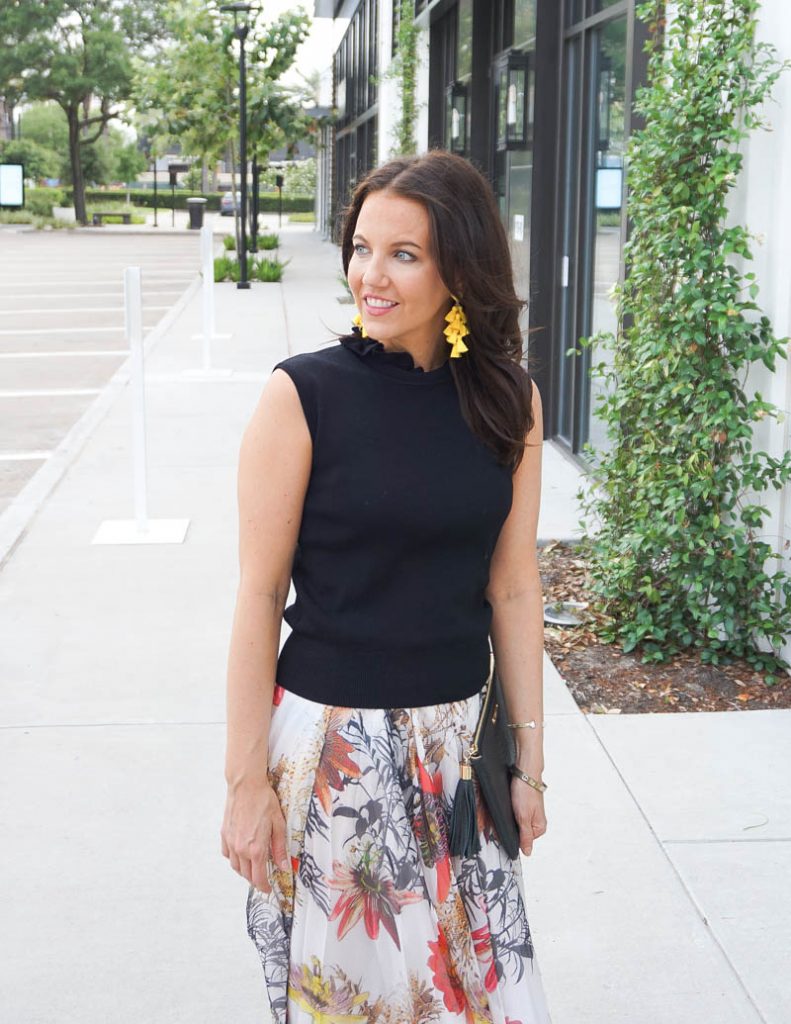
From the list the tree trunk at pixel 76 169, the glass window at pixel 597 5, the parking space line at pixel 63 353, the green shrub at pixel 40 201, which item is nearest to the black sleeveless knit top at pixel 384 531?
the glass window at pixel 597 5

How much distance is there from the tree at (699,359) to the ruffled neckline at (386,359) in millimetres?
2888

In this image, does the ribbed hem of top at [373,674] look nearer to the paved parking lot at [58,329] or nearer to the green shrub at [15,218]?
the paved parking lot at [58,329]

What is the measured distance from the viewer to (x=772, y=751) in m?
4.60

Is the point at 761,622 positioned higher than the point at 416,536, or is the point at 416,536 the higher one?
the point at 416,536

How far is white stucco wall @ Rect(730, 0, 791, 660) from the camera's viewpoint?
489cm

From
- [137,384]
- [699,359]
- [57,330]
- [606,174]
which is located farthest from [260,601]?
[57,330]

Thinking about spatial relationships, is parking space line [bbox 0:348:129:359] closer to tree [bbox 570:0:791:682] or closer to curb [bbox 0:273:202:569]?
curb [bbox 0:273:202:569]

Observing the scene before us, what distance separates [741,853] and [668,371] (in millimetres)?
1847

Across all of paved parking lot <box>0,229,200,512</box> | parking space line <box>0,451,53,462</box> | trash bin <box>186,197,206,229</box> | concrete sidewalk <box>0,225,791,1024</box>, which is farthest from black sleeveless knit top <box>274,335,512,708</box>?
trash bin <box>186,197,206,229</box>

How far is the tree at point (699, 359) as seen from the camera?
16.1ft

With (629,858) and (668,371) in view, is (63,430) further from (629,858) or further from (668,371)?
(629,858)

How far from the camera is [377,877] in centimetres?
215

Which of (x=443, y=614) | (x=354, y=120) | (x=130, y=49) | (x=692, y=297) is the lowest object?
(x=443, y=614)

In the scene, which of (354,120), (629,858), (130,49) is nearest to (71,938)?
(629,858)
